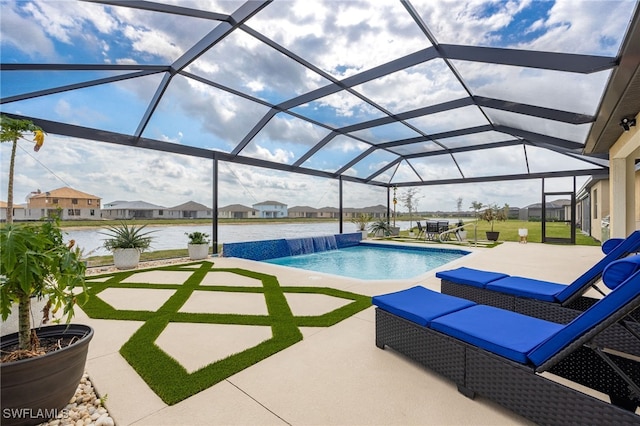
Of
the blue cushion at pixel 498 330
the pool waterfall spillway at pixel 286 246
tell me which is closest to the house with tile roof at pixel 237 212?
the pool waterfall spillway at pixel 286 246

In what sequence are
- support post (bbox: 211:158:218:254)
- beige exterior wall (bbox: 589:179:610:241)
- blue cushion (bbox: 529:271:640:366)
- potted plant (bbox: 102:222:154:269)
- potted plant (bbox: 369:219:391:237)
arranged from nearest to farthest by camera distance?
blue cushion (bbox: 529:271:640:366), potted plant (bbox: 102:222:154:269), support post (bbox: 211:158:218:254), beige exterior wall (bbox: 589:179:610:241), potted plant (bbox: 369:219:391:237)

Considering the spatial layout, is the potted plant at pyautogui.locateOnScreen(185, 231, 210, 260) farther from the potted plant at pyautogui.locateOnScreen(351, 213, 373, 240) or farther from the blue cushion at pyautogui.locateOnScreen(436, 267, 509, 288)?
the potted plant at pyautogui.locateOnScreen(351, 213, 373, 240)

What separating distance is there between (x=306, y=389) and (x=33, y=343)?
1.71m

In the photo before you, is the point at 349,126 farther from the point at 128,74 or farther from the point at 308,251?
the point at 128,74

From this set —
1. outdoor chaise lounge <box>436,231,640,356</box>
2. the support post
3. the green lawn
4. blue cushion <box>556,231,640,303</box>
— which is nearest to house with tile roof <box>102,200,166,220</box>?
the support post

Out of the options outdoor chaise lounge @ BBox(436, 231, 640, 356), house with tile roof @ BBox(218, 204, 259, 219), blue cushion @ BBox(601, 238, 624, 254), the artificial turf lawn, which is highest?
house with tile roof @ BBox(218, 204, 259, 219)

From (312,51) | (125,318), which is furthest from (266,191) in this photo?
(125,318)

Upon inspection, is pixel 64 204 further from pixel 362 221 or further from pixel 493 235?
pixel 493 235

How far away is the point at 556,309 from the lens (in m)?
2.82

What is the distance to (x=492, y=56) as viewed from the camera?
429cm

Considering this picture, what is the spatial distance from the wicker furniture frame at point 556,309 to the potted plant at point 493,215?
10774 millimetres

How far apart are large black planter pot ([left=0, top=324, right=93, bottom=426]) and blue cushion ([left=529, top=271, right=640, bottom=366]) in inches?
104

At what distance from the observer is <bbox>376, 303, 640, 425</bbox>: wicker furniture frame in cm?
145

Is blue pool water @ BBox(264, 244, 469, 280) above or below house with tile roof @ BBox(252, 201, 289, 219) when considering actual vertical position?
below
